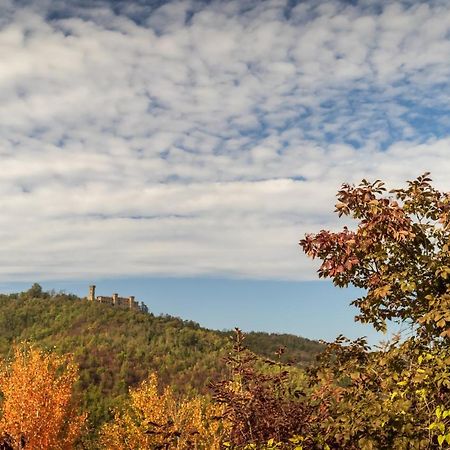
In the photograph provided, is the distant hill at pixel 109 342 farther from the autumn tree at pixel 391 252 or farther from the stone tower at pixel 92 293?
the autumn tree at pixel 391 252

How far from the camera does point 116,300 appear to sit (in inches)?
3255

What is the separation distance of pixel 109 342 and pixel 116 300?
2813cm

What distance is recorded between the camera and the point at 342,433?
549 centimetres

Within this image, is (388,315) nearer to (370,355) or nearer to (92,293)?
(370,355)

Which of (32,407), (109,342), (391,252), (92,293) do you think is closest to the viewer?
(391,252)

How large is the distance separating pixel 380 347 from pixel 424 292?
917 mm

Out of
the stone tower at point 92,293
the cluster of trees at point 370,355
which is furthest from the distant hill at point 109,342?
the cluster of trees at point 370,355

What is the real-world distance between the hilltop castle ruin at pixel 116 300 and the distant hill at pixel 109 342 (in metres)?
4.11

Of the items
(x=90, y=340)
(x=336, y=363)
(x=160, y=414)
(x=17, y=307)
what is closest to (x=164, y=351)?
(x=90, y=340)

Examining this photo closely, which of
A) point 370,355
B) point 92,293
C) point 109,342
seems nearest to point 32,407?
point 370,355

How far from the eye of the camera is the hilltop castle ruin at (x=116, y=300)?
78.4m

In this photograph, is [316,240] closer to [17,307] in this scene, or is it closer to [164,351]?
[164,351]

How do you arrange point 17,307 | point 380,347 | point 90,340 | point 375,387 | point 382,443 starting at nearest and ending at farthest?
1. point 382,443
2. point 375,387
3. point 380,347
4. point 90,340
5. point 17,307

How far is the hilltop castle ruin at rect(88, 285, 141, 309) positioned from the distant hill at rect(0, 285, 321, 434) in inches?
162
